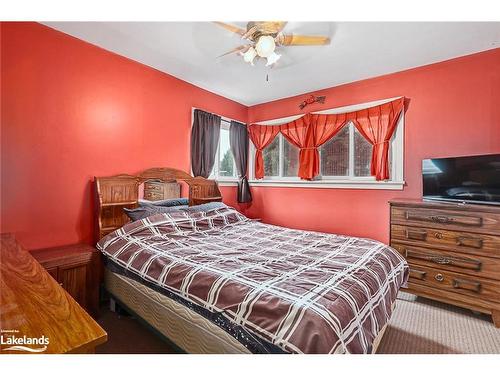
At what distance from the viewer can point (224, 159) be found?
3885 millimetres

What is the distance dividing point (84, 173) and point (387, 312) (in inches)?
105

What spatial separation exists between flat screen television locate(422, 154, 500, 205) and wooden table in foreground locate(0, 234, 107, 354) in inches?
115

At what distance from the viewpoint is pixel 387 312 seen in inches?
55.8

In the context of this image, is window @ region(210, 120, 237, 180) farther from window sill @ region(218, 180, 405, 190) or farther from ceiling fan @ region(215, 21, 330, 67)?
ceiling fan @ region(215, 21, 330, 67)

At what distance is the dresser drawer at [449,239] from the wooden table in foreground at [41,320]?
260 centimetres

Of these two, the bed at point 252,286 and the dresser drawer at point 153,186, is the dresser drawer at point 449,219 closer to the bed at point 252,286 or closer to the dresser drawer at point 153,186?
the bed at point 252,286

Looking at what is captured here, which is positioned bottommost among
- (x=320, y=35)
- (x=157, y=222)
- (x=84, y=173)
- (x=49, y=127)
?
(x=157, y=222)

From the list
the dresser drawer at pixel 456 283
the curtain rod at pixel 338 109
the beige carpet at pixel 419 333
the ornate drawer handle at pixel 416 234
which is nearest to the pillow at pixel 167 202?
the beige carpet at pixel 419 333

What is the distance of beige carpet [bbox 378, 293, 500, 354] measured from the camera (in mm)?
1746

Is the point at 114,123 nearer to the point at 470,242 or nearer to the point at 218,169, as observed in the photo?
the point at 218,169

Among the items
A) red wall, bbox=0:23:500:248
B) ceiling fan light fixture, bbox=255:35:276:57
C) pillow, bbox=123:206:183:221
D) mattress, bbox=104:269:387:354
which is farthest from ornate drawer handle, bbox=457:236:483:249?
pillow, bbox=123:206:183:221
